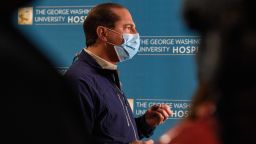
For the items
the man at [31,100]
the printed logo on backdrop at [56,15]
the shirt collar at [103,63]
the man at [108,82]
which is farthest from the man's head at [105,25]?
the man at [31,100]

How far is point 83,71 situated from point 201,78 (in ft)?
7.27

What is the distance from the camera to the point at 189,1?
1.05 meters

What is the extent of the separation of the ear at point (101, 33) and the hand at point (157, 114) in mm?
481

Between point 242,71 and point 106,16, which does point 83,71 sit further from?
point 242,71

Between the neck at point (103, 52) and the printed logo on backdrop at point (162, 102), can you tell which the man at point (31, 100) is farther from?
the printed logo on backdrop at point (162, 102)

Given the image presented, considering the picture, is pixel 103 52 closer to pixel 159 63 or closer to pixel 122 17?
pixel 122 17

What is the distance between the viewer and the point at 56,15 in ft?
16.3

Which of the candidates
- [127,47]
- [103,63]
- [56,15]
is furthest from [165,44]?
[103,63]

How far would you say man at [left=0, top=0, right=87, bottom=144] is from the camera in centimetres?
91

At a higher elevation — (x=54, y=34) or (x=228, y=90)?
(x=228, y=90)

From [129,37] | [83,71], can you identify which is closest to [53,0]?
[129,37]

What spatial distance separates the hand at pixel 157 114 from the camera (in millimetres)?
3248

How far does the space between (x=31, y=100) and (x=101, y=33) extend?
2.66 m

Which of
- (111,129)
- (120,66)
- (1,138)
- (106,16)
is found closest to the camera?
(1,138)
